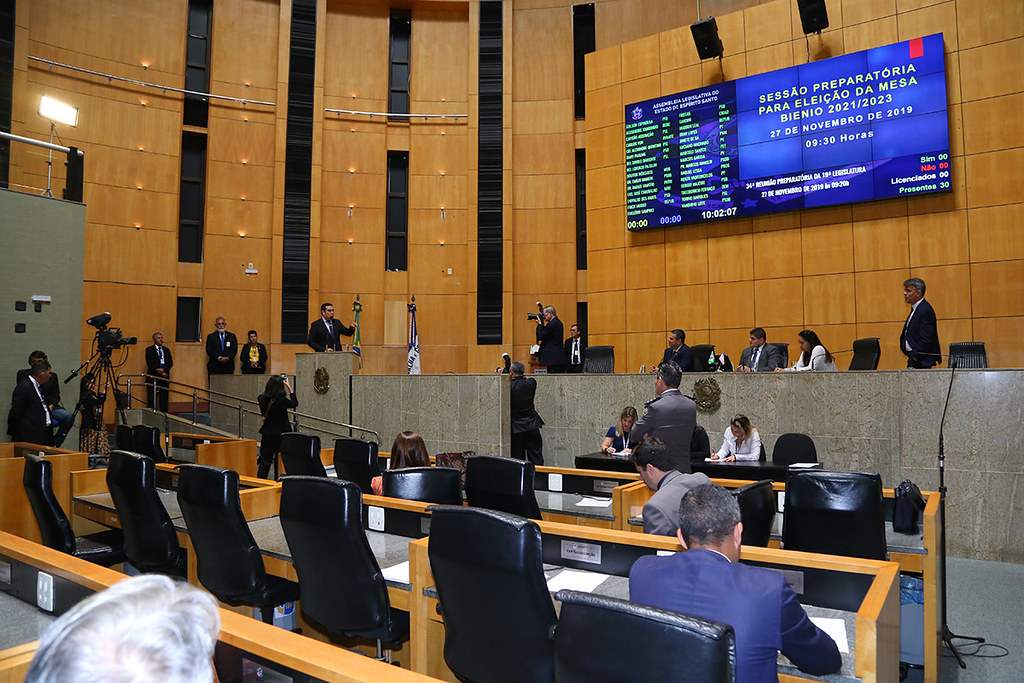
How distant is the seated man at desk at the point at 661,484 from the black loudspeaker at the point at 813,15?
821 cm

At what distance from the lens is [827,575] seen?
2.43m

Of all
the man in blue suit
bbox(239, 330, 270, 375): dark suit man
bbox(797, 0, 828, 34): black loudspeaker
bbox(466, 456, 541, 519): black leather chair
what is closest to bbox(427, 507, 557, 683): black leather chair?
the man in blue suit

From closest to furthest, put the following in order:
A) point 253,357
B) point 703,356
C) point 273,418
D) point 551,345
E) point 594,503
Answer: point 594,503, point 273,418, point 703,356, point 551,345, point 253,357

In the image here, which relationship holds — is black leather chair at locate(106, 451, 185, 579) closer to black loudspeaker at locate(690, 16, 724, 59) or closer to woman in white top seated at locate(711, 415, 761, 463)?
woman in white top seated at locate(711, 415, 761, 463)

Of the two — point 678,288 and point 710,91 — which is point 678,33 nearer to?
point 710,91

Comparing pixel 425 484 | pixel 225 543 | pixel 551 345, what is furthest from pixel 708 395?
pixel 225 543

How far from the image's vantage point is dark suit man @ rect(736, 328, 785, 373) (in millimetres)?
8141

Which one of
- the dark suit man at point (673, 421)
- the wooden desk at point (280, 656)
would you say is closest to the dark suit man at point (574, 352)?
the dark suit man at point (673, 421)

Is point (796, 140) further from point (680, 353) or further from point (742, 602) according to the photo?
point (742, 602)

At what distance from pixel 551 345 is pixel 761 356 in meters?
2.86

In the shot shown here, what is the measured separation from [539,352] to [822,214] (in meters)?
4.34

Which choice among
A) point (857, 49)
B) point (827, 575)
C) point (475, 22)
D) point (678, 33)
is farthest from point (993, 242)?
point (475, 22)

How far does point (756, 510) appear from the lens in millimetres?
3432

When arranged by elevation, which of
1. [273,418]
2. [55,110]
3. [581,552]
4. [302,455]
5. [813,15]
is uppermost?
[813,15]
